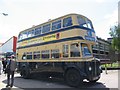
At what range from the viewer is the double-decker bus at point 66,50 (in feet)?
39.2

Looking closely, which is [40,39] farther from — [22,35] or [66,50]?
[22,35]

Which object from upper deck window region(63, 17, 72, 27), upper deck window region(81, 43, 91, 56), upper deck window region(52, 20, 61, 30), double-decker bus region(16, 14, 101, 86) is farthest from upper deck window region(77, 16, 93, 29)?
upper deck window region(52, 20, 61, 30)

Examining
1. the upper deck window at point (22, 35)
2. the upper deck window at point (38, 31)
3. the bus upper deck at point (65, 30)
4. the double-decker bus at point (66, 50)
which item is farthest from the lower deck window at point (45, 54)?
the upper deck window at point (22, 35)

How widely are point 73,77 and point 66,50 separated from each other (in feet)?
5.45

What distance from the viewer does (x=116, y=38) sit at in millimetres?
53281

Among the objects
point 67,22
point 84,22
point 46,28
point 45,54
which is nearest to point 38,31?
point 46,28

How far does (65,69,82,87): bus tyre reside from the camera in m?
11.8

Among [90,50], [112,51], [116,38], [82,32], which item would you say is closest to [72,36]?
[82,32]

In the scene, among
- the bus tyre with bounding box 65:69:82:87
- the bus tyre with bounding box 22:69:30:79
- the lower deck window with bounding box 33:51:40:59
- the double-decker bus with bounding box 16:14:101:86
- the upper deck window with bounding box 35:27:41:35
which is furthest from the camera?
the bus tyre with bounding box 22:69:30:79

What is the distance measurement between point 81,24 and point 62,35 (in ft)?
4.44

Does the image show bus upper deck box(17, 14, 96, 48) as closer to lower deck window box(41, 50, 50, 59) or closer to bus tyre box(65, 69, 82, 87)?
lower deck window box(41, 50, 50, 59)

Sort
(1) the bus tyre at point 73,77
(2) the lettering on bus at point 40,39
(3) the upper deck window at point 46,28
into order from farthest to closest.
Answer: (3) the upper deck window at point 46,28 → (2) the lettering on bus at point 40,39 → (1) the bus tyre at point 73,77

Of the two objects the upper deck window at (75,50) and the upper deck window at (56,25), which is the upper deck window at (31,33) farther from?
the upper deck window at (75,50)

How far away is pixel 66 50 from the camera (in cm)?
1269
